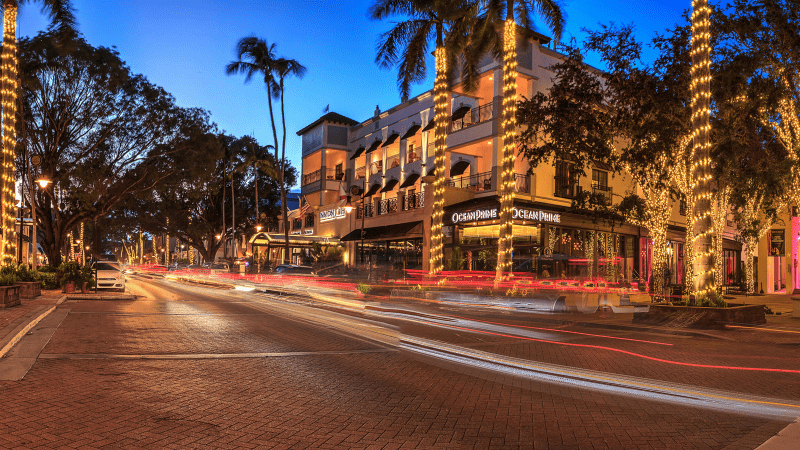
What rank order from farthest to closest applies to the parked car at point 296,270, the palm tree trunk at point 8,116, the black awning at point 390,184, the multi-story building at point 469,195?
the black awning at point 390,184 → the parked car at point 296,270 → the multi-story building at point 469,195 → the palm tree trunk at point 8,116

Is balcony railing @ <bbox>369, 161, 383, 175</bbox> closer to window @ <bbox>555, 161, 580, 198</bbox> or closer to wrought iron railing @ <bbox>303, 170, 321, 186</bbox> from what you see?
wrought iron railing @ <bbox>303, 170, 321, 186</bbox>

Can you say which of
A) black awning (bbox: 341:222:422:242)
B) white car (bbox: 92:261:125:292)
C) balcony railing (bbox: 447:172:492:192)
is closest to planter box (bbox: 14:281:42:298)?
white car (bbox: 92:261:125:292)

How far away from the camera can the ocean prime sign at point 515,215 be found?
28750 mm

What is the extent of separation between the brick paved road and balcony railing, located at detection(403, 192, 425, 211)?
90.6 ft

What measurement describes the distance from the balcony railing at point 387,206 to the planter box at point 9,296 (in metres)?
25.5

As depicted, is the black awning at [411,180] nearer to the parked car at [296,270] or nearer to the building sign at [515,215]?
the building sign at [515,215]

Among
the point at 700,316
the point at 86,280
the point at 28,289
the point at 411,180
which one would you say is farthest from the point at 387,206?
the point at 700,316

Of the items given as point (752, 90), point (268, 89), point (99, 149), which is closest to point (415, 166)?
point (268, 89)

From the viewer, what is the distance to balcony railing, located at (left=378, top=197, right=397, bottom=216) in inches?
1585

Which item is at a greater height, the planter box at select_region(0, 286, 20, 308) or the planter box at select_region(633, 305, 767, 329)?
the planter box at select_region(0, 286, 20, 308)

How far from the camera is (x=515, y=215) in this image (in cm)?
2864

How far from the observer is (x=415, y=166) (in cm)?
3725

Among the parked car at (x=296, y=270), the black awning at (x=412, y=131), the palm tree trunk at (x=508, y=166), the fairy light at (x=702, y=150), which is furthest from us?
the black awning at (x=412, y=131)

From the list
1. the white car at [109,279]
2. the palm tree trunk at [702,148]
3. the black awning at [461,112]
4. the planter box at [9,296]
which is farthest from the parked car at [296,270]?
the palm tree trunk at [702,148]
